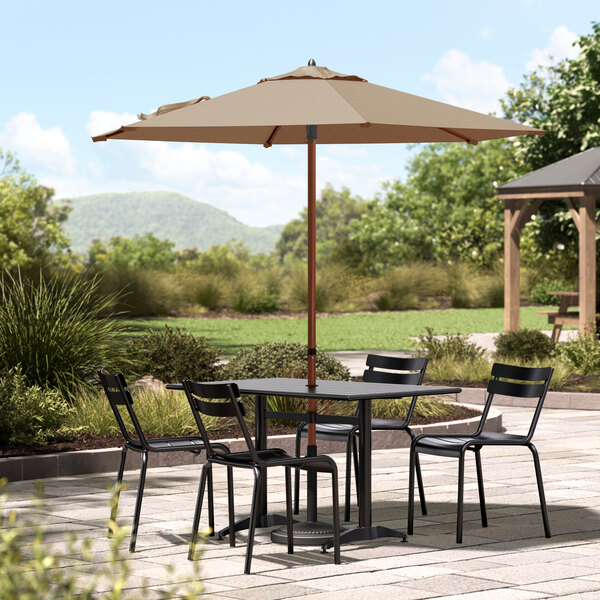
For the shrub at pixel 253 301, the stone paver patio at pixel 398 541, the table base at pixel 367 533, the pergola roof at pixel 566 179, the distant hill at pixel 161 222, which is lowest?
the stone paver patio at pixel 398 541

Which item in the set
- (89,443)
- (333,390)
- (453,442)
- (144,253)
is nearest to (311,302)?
(333,390)

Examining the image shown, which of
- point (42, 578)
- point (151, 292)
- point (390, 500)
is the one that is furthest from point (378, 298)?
point (42, 578)

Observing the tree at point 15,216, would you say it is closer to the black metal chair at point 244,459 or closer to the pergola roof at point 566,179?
the pergola roof at point 566,179

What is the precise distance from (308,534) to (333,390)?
2.65ft

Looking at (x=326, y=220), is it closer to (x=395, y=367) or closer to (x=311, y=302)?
(x=395, y=367)

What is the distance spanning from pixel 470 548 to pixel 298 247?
9925cm

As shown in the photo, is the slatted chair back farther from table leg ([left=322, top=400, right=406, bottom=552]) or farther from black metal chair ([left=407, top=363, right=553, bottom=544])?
table leg ([left=322, top=400, right=406, bottom=552])

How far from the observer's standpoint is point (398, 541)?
20.4ft

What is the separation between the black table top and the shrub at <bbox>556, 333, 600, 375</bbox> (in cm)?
762

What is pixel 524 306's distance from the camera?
3500 cm

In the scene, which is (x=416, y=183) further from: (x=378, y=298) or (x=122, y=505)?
(x=122, y=505)

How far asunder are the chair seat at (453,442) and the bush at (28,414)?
3.35 m

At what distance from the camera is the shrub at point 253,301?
104 feet

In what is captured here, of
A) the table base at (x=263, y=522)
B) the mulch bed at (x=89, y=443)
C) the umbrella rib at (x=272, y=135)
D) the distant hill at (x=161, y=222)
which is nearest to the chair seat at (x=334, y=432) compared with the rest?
the table base at (x=263, y=522)
